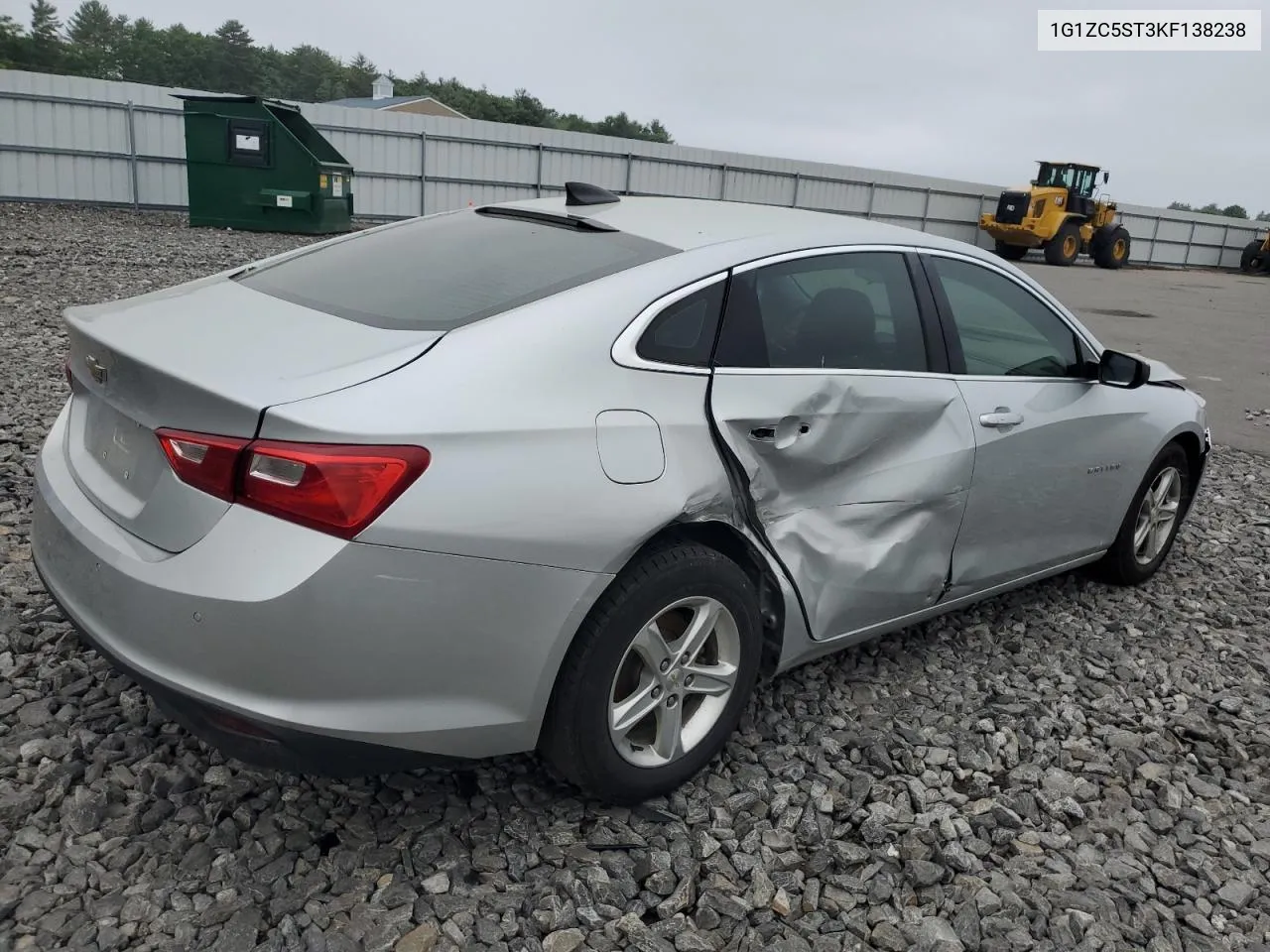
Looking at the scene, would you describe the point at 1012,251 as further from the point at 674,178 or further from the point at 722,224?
the point at 722,224

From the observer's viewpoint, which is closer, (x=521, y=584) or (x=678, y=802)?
(x=521, y=584)

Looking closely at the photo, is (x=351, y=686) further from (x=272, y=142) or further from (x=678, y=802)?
(x=272, y=142)

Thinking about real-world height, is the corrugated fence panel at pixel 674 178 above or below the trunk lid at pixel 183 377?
above

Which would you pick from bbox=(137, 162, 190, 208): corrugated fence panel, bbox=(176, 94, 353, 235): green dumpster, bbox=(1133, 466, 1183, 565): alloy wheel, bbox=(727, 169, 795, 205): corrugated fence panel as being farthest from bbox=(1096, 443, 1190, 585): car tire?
bbox=(727, 169, 795, 205): corrugated fence panel

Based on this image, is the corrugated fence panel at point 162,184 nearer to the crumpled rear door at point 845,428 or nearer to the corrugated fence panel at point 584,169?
the corrugated fence panel at point 584,169

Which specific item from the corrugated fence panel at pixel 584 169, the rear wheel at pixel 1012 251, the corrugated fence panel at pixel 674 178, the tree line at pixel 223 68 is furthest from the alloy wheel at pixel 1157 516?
the tree line at pixel 223 68

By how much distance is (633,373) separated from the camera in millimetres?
2408

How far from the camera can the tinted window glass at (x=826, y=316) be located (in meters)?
2.72

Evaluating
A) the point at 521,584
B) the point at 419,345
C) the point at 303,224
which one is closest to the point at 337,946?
the point at 521,584

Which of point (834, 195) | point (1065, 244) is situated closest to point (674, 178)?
point (834, 195)

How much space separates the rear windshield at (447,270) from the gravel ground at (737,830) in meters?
1.22

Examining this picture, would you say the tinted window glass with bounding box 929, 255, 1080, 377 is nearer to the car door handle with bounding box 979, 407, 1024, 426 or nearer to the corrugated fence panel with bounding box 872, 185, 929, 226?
the car door handle with bounding box 979, 407, 1024, 426

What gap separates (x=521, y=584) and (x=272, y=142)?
15599 mm

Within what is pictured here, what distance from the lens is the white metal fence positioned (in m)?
17.3
